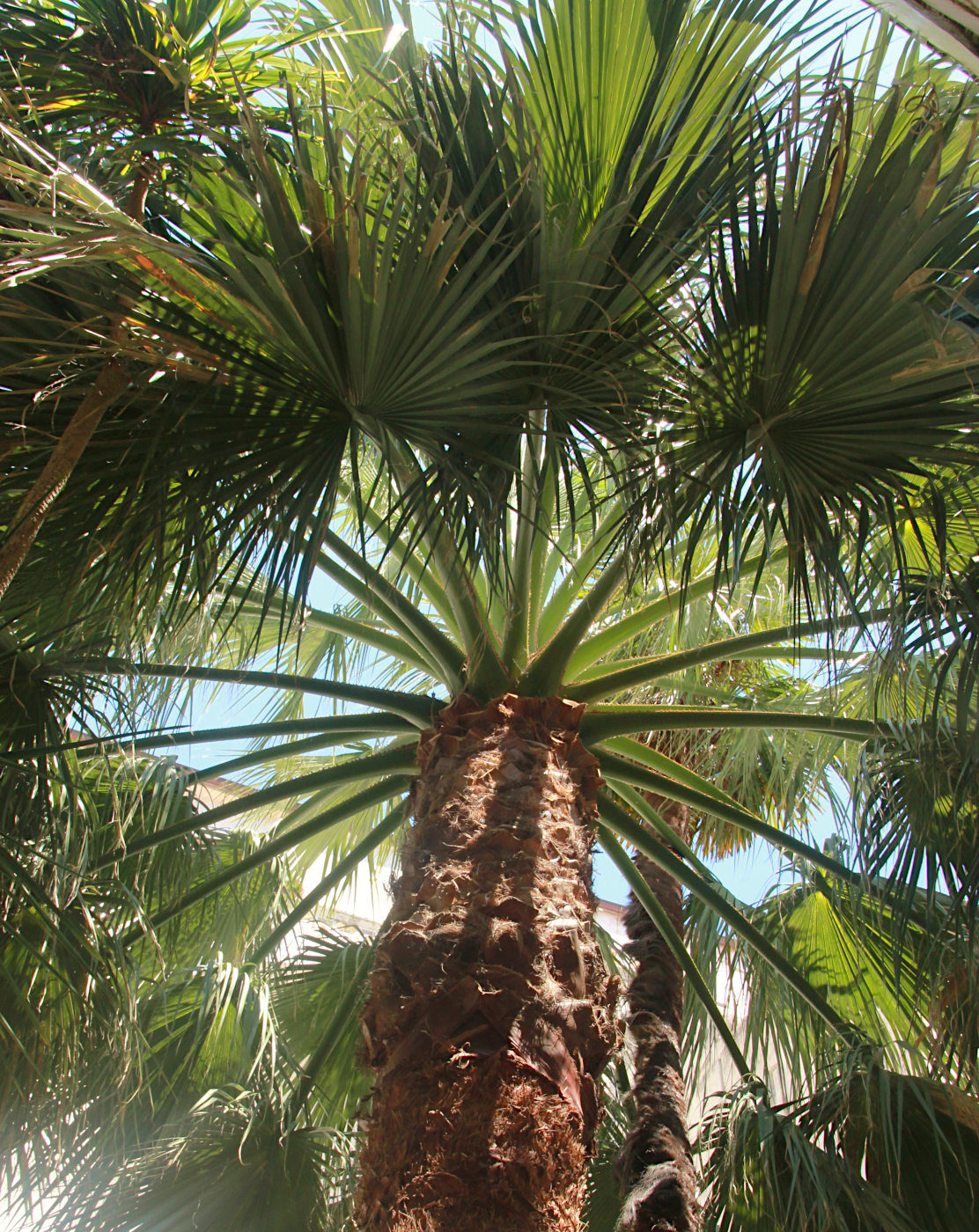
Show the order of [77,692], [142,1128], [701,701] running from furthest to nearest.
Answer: [701,701], [142,1128], [77,692]

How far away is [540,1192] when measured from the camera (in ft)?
7.07

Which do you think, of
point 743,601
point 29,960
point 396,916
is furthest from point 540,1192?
point 743,601

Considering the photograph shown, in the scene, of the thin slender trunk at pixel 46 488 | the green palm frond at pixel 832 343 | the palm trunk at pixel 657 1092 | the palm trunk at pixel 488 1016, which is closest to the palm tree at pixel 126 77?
the thin slender trunk at pixel 46 488

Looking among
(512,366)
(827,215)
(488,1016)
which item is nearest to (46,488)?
(512,366)

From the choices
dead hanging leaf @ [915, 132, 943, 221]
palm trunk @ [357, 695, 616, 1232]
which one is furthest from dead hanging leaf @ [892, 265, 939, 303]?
palm trunk @ [357, 695, 616, 1232]

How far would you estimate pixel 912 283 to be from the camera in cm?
212

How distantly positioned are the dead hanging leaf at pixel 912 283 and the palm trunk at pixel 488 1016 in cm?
159

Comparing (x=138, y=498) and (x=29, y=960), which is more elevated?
(x=138, y=498)

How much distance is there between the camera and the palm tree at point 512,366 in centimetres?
218

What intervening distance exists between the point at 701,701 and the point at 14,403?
14.6ft

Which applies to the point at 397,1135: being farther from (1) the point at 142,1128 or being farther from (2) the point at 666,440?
(1) the point at 142,1128

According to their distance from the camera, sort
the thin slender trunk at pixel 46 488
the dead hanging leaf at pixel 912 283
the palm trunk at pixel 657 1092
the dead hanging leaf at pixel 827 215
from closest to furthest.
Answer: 1. the thin slender trunk at pixel 46 488
2. the dead hanging leaf at pixel 912 283
3. the dead hanging leaf at pixel 827 215
4. the palm trunk at pixel 657 1092

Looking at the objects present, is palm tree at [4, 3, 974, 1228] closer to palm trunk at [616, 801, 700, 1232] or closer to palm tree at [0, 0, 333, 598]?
palm tree at [0, 0, 333, 598]

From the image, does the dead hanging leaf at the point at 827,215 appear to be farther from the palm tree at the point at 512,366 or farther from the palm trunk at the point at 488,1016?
the palm trunk at the point at 488,1016
